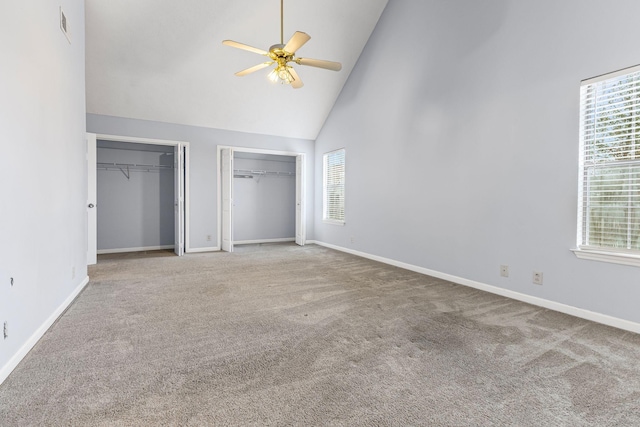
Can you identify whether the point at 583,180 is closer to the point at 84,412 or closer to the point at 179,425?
the point at 179,425

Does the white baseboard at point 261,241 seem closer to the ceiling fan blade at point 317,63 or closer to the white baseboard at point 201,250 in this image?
the white baseboard at point 201,250

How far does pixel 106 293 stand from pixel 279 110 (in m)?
4.50

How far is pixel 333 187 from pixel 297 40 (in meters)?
4.03

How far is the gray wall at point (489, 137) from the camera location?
294 cm

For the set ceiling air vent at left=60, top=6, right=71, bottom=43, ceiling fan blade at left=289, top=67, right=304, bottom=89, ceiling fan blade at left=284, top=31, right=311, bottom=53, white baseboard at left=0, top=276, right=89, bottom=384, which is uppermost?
ceiling air vent at left=60, top=6, right=71, bottom=43

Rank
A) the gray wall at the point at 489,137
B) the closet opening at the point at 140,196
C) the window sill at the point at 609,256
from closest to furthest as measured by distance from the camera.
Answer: the window sill at the point at 609,256, the gray wall at the point at 489,137, the closet opening at the point at 140,196

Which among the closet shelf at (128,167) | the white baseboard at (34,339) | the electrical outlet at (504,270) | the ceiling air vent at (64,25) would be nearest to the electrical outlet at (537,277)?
the electrical outlet at (504,270)

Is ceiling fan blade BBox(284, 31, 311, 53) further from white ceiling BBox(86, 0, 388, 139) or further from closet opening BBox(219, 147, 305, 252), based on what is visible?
closet opening BBox(219, 147, 305, 252)

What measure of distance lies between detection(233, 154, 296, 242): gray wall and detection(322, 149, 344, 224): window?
1341 millimetres

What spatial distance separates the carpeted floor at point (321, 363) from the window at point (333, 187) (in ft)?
10.7

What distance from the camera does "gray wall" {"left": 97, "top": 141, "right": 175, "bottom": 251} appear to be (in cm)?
632

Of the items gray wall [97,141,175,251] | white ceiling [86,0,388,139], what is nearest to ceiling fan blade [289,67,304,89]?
white ceiling [86,0,388,139]

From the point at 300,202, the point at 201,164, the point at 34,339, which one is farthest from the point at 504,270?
the point at 201,164

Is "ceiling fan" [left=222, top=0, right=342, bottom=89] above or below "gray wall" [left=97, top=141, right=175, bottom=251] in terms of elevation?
above
